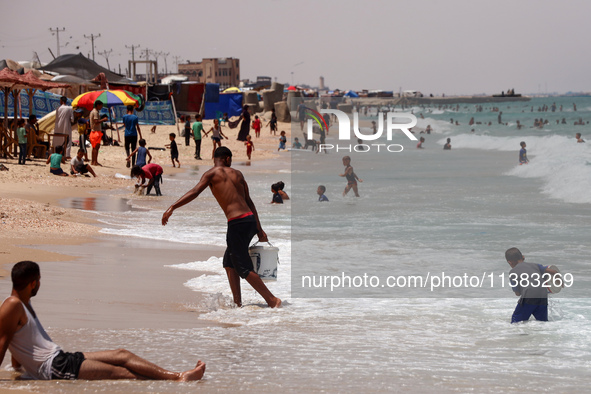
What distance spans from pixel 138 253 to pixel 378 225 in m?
5.24

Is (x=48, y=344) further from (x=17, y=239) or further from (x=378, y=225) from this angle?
(x=378, y=225)

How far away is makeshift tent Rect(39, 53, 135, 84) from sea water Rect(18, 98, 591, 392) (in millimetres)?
22669

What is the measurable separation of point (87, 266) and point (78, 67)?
33623 millimetres

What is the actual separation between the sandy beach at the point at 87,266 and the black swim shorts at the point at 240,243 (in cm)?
55

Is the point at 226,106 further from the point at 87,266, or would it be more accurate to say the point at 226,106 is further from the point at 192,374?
the point at 192,374

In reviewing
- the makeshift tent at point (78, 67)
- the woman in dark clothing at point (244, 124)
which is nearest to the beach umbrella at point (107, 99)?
the woman in dark clothing at point (244, 124)

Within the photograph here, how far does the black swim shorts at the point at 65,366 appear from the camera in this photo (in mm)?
4391

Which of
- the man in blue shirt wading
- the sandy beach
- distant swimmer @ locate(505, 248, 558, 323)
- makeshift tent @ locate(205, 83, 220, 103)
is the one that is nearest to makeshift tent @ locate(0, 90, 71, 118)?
the man in blue shirt wading

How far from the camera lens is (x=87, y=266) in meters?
8.02

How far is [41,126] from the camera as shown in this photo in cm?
2362

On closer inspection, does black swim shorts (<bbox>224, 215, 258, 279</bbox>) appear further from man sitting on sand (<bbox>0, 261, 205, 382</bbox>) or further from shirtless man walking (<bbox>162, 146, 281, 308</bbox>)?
man sitting on sand (<bbox>0, 261, 205, 382</bbox>)

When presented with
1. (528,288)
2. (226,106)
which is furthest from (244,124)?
(528,288)

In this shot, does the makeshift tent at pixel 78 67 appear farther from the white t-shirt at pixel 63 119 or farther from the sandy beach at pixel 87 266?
the sandy beach at pixel 87 266

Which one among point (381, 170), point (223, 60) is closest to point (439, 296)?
point (381, 170)
